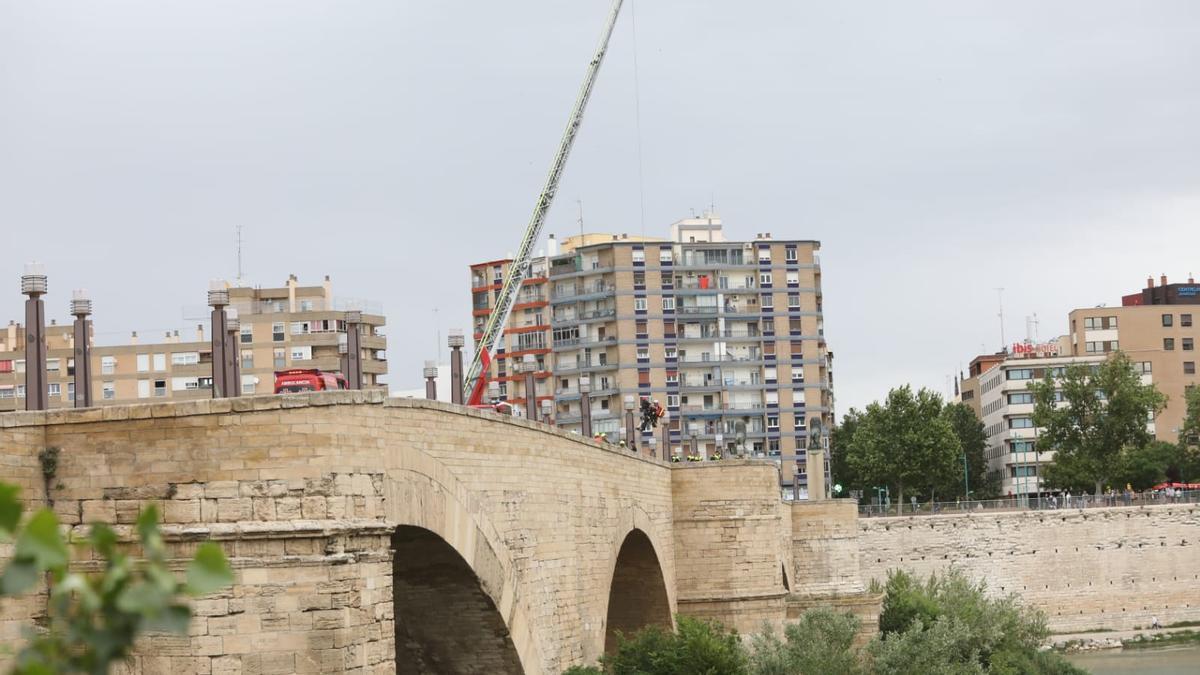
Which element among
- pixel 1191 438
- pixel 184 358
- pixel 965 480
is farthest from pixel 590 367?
pixel 1191 438

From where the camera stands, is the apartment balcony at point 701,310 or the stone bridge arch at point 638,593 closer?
the stone bridge arch at point 638,593

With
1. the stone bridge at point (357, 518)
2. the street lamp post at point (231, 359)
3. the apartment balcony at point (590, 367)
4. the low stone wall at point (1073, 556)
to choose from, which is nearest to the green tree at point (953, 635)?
the stone bridge at point (357, 518)

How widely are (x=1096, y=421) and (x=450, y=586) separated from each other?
80488mm

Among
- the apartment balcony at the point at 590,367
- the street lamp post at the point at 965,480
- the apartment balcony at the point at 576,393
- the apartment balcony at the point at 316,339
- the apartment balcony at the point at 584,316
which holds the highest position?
the apartment balcony at the point at 584,316

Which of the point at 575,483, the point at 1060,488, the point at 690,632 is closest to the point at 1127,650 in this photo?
the point at 1060,488

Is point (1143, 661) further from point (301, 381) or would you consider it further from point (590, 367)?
point (301, 381)

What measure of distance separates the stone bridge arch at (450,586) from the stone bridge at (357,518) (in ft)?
0.10

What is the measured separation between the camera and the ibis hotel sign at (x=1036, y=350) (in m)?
121

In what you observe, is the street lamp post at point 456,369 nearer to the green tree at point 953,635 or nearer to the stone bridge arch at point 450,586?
the stone bridge arch at point 450,586

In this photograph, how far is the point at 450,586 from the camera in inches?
810

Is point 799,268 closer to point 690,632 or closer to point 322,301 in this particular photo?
→ point 322,301

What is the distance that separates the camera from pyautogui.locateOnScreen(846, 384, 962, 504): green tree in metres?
95.6

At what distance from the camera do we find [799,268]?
326 ft

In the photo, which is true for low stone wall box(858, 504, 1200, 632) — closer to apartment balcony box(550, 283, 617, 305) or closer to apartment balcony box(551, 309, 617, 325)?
apartment balcony box(551, 309, 617, 325)
